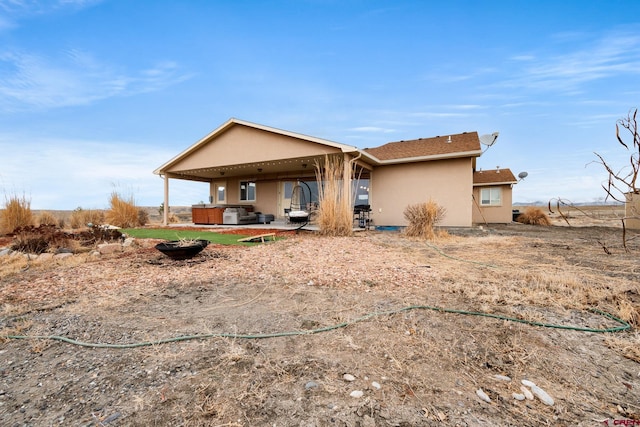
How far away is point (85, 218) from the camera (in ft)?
35.6

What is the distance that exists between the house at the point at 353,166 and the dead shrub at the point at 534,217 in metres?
6.23

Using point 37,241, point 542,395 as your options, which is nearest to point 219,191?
point 37,241

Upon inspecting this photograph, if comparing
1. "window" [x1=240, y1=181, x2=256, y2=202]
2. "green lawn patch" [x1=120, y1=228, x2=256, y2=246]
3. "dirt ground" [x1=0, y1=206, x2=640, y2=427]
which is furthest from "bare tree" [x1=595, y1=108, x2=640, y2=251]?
"window" [x1=240, y1=181, x2=256, y2=202]

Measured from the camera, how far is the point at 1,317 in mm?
2123

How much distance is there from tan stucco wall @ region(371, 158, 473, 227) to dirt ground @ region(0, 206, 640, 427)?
19.9 feet

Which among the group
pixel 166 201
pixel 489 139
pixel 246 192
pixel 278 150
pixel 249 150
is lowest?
pixel 166 201

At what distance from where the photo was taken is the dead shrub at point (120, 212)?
1040 centimetres

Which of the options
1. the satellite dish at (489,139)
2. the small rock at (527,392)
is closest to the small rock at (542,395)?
the small rock at (527,392)

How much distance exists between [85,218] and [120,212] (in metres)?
1.84

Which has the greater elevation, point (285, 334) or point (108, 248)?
point (108, 248)

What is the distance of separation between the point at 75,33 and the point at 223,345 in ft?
31.3

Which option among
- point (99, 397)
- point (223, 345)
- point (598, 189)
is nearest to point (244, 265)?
point (223, 345)

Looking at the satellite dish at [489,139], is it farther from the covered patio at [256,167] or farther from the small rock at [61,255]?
the small rock at [61,255]

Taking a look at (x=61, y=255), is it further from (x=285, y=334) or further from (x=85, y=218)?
(x=85, y=218)
